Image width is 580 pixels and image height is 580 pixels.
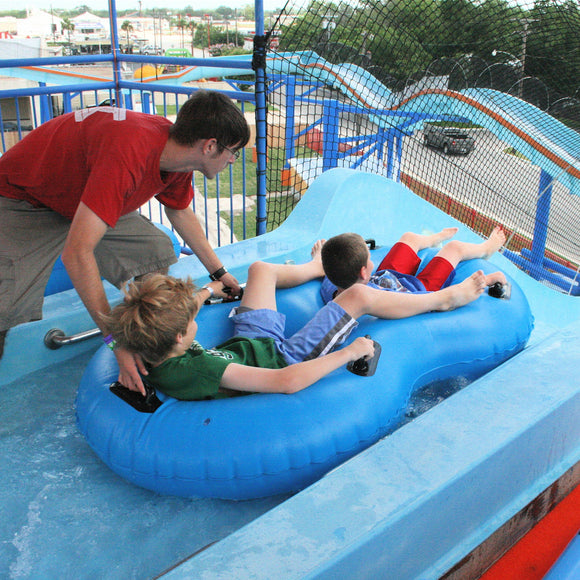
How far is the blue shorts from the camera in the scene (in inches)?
79.4

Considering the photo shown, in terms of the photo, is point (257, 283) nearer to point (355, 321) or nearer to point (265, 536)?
point (355, 321)

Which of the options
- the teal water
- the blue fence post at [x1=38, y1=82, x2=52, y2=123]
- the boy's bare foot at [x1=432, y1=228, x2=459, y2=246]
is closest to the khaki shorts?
the teal water

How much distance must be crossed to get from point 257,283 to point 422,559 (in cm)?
117

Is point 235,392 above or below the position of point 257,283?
below

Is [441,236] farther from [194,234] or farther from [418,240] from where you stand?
[194,234]

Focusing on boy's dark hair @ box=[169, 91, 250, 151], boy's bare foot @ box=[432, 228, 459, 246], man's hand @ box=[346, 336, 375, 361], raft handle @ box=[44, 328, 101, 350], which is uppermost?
boy's dark hair @ box=[169, 91, 250, 151]

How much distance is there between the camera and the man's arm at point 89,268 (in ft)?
5.42

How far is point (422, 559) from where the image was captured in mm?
1483

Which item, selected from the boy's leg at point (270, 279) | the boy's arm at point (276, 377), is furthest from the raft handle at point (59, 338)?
the boy's arm at point (276, 377)

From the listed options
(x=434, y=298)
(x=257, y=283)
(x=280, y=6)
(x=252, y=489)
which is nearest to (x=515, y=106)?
(x=280, y=6)

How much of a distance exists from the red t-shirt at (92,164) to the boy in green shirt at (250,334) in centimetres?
31

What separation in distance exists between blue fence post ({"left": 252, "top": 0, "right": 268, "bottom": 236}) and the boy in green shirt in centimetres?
A: 113

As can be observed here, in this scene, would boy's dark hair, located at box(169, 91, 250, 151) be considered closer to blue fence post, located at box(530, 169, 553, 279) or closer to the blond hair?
the blond hair

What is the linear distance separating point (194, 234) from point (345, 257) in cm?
63
